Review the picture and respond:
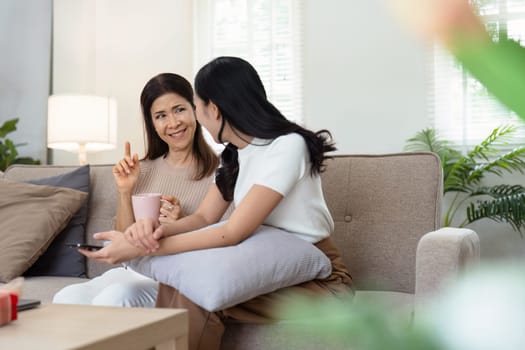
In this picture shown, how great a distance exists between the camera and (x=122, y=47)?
440cm

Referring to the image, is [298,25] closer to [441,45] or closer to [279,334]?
[279,334]

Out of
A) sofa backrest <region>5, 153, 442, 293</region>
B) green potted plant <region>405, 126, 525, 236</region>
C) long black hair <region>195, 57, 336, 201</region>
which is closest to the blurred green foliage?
long black hair <region>195, 57, 336, 201</region>

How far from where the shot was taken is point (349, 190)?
185 cm

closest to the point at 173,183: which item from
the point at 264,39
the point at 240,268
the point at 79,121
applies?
the point at 240,268

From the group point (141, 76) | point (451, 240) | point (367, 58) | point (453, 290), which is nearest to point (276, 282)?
point (451, 240)

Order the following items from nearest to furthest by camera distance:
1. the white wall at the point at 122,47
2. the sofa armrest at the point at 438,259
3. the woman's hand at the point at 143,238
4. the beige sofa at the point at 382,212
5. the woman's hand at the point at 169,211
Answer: the sofa armrest at the point at 438,259 → the woman's hand at the point at 143,238 → the beige sofa at the point at 382,212 → the woman's hand at the point at 169,211 → the white wall at the point at 122,47

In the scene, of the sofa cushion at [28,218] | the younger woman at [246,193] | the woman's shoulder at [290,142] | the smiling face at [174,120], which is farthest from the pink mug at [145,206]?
the sofa cushion at [28,218]

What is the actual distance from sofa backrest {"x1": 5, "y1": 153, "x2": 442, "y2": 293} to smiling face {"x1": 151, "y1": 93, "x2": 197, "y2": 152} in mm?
480

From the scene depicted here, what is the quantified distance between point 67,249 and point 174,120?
0.59 meters

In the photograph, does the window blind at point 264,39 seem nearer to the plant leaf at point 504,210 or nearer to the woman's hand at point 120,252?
the plant leaf at point 504,210

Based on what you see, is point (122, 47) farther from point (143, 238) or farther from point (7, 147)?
point (143, 238)

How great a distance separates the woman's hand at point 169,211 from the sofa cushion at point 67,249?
1.45 feet

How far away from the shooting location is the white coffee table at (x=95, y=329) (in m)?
0.94

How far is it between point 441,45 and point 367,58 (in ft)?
13.0
